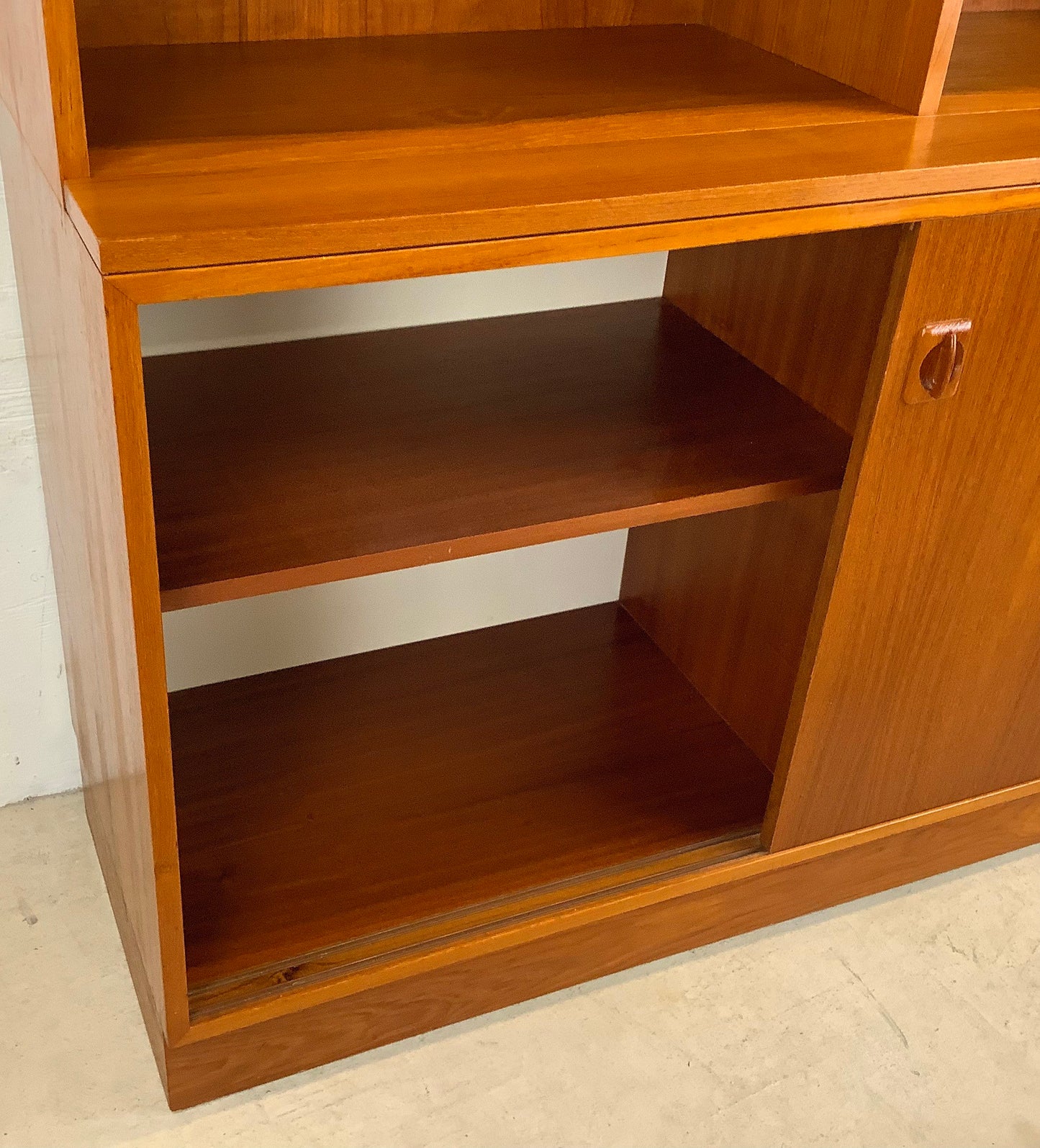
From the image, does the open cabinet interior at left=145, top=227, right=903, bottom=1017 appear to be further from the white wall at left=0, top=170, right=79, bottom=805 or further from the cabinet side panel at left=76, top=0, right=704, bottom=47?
the cabinet side panel at left=76, top=0, right=704, bottom=47

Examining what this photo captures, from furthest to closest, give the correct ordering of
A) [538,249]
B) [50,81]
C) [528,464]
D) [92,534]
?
[528,464] < [92,534] < [538,249] < [50,81]

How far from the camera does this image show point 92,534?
3.73 feet

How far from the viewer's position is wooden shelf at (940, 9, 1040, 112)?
1.24m

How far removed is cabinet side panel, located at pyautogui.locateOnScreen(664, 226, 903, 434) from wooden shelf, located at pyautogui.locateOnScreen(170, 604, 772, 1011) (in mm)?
517

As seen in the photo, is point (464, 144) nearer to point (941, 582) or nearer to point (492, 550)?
point (492, 550)

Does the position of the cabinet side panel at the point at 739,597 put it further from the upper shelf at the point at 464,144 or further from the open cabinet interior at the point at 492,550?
the upper shelf at the point at 464,144

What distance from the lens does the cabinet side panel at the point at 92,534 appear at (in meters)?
0.95

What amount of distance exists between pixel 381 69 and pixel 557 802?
34.6 inches

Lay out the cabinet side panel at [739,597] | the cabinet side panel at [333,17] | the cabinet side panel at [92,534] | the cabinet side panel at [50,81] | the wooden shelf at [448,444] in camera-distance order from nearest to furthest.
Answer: the cabinet side panel at [50,81] < the cabinet side panel at [92,534] < the wooden shelf at [448,444] < the cabinet side panel at [333,17] < the cabinet side panel at [739,597]

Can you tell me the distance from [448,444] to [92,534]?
0.37m

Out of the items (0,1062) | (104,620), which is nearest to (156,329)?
(104,620)

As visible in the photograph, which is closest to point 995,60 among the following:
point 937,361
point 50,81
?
point 937,361

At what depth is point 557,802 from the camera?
5.07ft

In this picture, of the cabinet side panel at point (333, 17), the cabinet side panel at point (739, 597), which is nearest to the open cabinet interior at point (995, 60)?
the cabinet side panel at point (333, 17)
